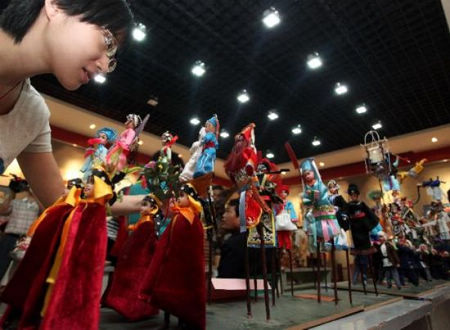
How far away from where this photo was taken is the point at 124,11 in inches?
32.7

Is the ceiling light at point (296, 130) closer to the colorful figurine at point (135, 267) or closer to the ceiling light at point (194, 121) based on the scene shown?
the ceiling light at point (194, 121)

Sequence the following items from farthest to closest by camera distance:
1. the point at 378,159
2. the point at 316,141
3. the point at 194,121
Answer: the point at 316,141 < the point at 194,121 < the point at 378,159

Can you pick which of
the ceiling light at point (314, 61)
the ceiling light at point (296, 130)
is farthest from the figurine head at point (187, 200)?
the ceiling light at point (296, 130)

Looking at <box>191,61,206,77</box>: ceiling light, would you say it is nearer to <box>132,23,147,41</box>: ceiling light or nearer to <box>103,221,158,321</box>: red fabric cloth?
<box>132,23,147,41</box>: ceiling light

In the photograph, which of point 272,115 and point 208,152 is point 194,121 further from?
point 208,152

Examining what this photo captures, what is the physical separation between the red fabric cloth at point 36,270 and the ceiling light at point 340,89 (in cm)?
525

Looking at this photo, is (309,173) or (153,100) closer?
(309,173)

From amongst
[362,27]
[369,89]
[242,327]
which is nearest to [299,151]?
[369,89]

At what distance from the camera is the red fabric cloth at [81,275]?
998 mm

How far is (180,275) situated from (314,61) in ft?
13.6

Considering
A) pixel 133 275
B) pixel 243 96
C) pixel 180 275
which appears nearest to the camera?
pixel 180 275

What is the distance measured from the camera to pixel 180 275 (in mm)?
1414

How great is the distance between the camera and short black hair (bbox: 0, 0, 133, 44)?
2.37 feet

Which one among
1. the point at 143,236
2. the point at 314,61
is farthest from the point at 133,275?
the point at 314,61
